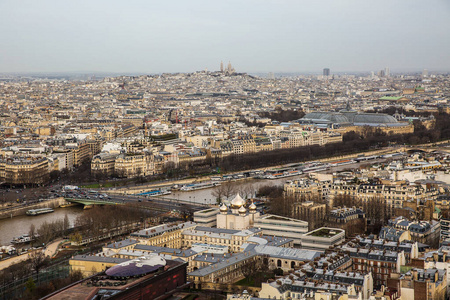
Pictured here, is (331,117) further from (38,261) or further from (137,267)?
(137,267)

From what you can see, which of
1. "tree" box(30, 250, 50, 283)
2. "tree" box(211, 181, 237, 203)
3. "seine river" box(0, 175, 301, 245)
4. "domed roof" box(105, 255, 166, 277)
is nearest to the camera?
"domed roof" box(105, 255, 166, 277)

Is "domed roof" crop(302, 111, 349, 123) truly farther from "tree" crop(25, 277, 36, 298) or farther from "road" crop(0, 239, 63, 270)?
"tree" crop(25, 277, 36, 298)

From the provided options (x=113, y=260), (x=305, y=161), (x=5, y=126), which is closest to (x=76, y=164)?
(x=305, y=161)

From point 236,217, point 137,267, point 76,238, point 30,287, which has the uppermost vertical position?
point 137,267

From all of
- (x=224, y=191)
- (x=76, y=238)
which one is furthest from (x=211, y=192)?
(x=76, y=238)

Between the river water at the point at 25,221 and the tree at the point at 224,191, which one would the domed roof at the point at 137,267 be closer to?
the river water at the point at 25,221

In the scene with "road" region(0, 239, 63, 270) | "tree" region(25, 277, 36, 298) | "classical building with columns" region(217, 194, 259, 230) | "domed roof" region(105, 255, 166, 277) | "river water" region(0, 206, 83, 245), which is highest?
"domed roof" region(105, 255, 166, 277)

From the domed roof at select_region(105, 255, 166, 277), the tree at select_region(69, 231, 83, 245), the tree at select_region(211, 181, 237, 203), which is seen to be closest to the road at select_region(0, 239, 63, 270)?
the tree at select_region(69, 231, 83, 245)
